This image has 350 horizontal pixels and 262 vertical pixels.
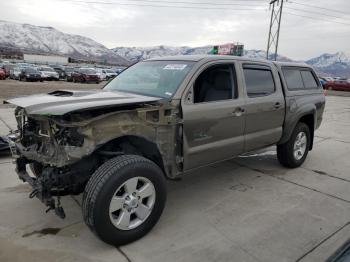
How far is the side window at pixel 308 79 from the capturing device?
571 centimetres

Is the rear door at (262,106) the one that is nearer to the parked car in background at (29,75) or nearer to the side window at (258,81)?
the side window at (258,81)

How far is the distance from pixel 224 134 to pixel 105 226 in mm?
1852

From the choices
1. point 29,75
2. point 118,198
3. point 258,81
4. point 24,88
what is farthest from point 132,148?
point 29,75

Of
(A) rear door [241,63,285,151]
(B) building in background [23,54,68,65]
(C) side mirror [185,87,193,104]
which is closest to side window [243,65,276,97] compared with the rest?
(A) rear door [241,63,285,151]

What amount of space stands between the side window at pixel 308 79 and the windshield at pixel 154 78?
2.75m

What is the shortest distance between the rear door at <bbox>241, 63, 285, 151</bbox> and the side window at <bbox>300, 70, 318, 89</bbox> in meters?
0.99

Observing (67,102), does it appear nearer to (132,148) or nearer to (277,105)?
(132,148)

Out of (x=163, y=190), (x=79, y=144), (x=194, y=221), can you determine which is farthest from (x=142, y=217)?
(x=79, y=144)

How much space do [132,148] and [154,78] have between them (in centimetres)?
99

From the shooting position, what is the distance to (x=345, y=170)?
5.63 meters

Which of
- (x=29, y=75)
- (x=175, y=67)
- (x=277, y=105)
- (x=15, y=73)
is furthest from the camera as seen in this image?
(x=15, y=73)

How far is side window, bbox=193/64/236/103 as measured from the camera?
3.92 meters

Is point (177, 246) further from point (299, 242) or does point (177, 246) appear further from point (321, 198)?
point (321, 198)

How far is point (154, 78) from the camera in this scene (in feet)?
13.3
